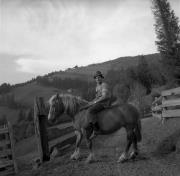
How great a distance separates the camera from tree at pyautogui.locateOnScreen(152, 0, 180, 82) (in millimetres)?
45812

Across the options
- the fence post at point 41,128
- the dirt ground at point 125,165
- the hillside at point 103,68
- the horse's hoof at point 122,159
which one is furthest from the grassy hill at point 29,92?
the horse's hoof at point 122,159

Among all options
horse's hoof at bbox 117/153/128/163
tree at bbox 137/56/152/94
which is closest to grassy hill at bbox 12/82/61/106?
tree at bbox 137/56/152/94

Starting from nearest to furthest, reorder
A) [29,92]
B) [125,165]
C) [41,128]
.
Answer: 1. [125,165]
2. [41,128]
3. [29,92]

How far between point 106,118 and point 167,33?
4199 centimetres

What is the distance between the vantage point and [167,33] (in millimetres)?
49219

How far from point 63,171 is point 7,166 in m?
2.17

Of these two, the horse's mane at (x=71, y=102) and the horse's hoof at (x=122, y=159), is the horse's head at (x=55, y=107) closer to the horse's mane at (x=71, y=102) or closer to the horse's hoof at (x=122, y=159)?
the horse's mane at (x=71, y=102)

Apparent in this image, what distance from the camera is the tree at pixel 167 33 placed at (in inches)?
1804

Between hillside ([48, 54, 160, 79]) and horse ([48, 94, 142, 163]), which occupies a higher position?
hillside ([48, 54, 160, 79])

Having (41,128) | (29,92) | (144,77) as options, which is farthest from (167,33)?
(41,128)

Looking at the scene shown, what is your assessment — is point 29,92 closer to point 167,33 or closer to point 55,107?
point 167,33

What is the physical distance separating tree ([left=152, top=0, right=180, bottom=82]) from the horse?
118ft

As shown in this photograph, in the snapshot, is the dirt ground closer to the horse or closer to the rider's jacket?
the horse

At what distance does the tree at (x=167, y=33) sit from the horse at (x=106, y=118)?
36.0 metres
